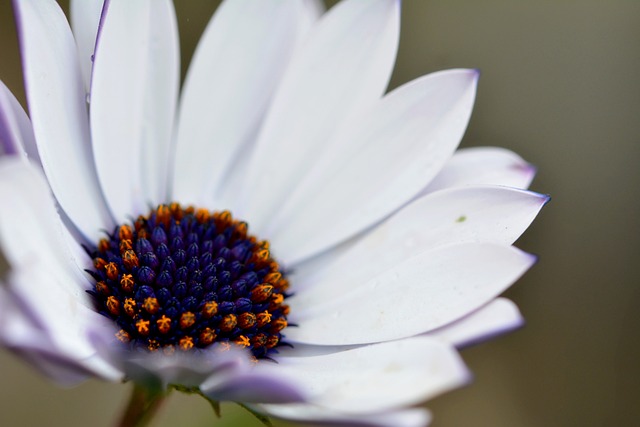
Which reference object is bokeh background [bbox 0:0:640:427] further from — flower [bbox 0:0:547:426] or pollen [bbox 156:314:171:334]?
pollen [bbox 156:314:171:334]

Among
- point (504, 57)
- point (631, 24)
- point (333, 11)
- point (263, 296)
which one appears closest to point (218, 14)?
point (333, 11)

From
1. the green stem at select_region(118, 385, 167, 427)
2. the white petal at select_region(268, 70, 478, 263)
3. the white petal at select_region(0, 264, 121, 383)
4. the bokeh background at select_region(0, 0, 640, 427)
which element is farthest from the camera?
the bokeh background at select_region(0, 0, 640, 427)

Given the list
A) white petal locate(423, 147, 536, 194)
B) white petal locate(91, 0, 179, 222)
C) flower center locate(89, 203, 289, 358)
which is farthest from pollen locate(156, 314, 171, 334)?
white petal locate(423, 147, 536, 194)

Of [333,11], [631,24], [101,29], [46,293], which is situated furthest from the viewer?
[631,24]

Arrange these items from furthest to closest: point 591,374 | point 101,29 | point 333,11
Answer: point 591,374
point 333,11
point 101,29

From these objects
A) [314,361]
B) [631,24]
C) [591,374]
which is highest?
[631,24]

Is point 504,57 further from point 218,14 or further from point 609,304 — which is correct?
point 218,14

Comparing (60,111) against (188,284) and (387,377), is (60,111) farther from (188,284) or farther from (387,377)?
(387,377)
